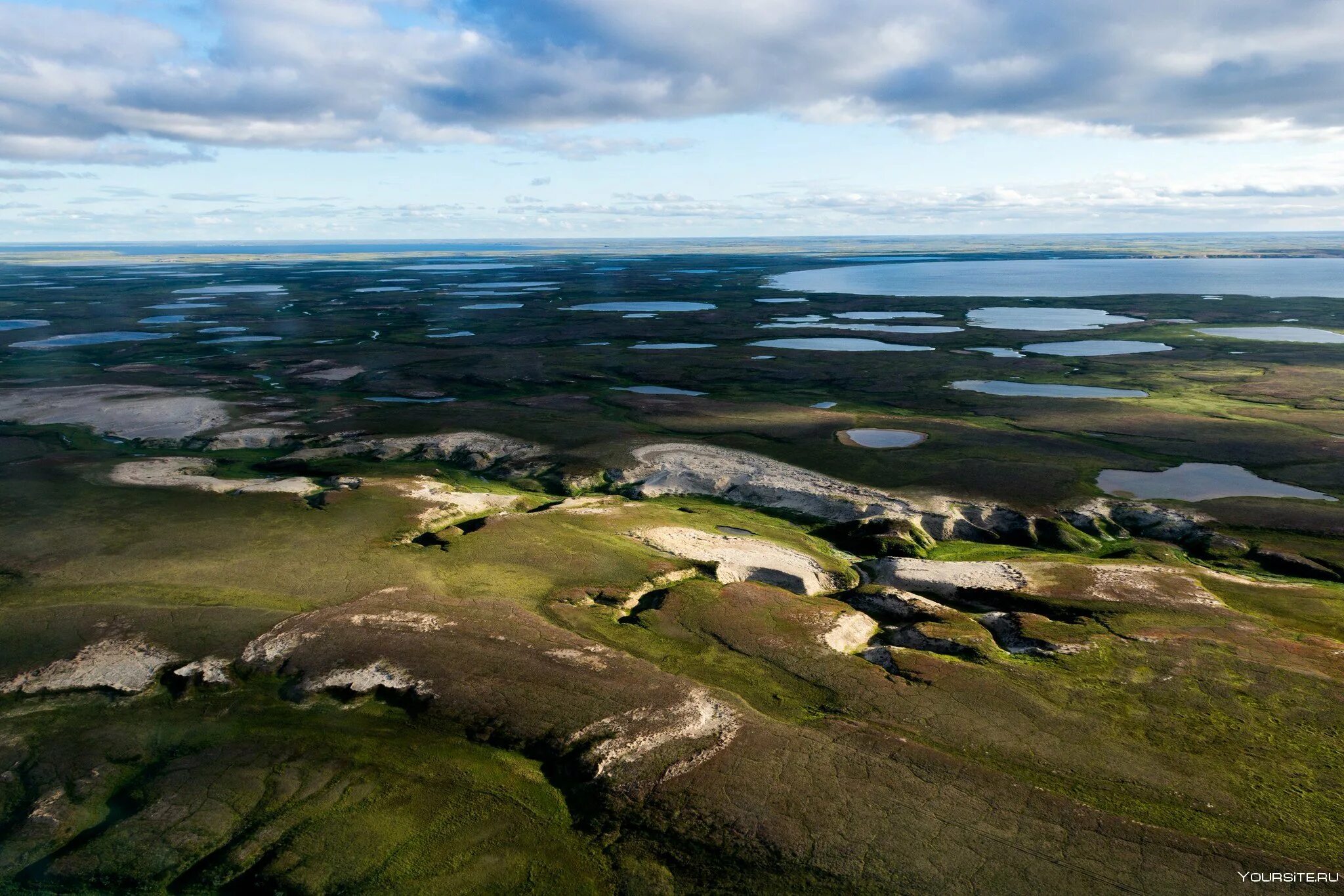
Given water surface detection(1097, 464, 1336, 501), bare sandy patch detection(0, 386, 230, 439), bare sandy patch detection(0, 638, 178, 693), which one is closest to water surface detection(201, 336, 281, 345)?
bare sandy patch detection(0, 386, 230, 439)

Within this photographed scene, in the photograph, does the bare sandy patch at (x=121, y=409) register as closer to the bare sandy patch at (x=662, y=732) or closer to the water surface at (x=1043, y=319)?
the bare sandy patch at (x=662, y=732)

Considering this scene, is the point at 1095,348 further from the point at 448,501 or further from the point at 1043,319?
the point at 448,501

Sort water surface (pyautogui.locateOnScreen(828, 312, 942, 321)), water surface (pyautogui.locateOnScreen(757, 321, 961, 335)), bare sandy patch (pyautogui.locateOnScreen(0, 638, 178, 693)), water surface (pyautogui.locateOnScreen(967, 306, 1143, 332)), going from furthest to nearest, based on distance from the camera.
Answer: water surface (pyautogui.locateOnScreen(828, 312, 942, 321)), water surface (pyautogui.locateOnScreen(967, 306, 1143, 332)), water surface (pyautogui.locateOnScreen(757, 321, 961, 335)), bare sandy patch (pyautogui.locateOnScreen(0, 638, 178, 693))

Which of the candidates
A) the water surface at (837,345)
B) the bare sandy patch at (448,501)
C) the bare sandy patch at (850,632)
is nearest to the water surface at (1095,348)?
the water surface at (837,345)

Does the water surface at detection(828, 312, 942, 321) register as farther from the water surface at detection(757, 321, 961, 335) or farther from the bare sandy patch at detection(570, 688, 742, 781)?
the bare sandy patch at detection(570, 688, 742, 781)

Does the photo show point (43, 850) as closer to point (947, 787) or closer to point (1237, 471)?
point (947, 787)

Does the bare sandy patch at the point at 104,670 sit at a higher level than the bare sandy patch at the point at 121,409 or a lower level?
higher

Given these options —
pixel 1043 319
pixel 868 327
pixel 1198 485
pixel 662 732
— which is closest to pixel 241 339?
pixel 868 327

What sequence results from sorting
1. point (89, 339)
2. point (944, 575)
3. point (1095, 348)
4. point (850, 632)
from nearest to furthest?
point (850, 632) → point (944, 575) → point (1095, 348) → point (89, 339)

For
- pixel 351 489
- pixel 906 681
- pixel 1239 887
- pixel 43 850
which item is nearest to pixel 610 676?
pixel 906 681
